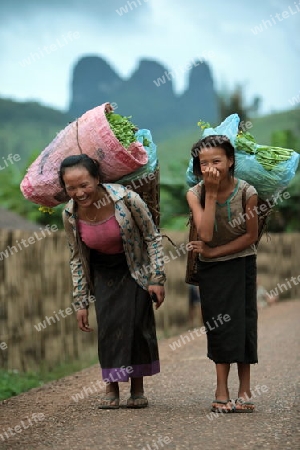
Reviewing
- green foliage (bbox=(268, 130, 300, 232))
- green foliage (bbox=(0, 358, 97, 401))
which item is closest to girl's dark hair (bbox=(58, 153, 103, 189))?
green foliage (bbox=(0, 358, 97, 401))

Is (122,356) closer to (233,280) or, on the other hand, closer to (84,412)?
(84,412)

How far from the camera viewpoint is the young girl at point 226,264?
18.3 ft

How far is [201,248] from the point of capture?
570 cm

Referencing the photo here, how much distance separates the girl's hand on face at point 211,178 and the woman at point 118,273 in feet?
1.78

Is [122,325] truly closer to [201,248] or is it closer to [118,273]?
[118,273]

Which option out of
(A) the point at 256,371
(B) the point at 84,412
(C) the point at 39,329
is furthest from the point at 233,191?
(C) the point at 39,329

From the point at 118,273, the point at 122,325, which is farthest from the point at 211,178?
the point at 122,325

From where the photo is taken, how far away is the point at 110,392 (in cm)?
601

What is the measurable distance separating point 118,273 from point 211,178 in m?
0.99

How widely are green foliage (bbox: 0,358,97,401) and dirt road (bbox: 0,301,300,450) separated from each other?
84cm

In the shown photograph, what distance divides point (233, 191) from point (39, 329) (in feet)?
21.4

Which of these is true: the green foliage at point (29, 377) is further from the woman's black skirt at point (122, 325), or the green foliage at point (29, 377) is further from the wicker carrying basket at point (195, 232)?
the wicker carrying basket at point (195, 232)

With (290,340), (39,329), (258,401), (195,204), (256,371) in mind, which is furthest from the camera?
(39,329)

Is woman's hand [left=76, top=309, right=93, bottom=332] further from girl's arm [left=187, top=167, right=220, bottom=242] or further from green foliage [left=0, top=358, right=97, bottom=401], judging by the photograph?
green foliage [left=0, top=358, right=97, bottom=401]
